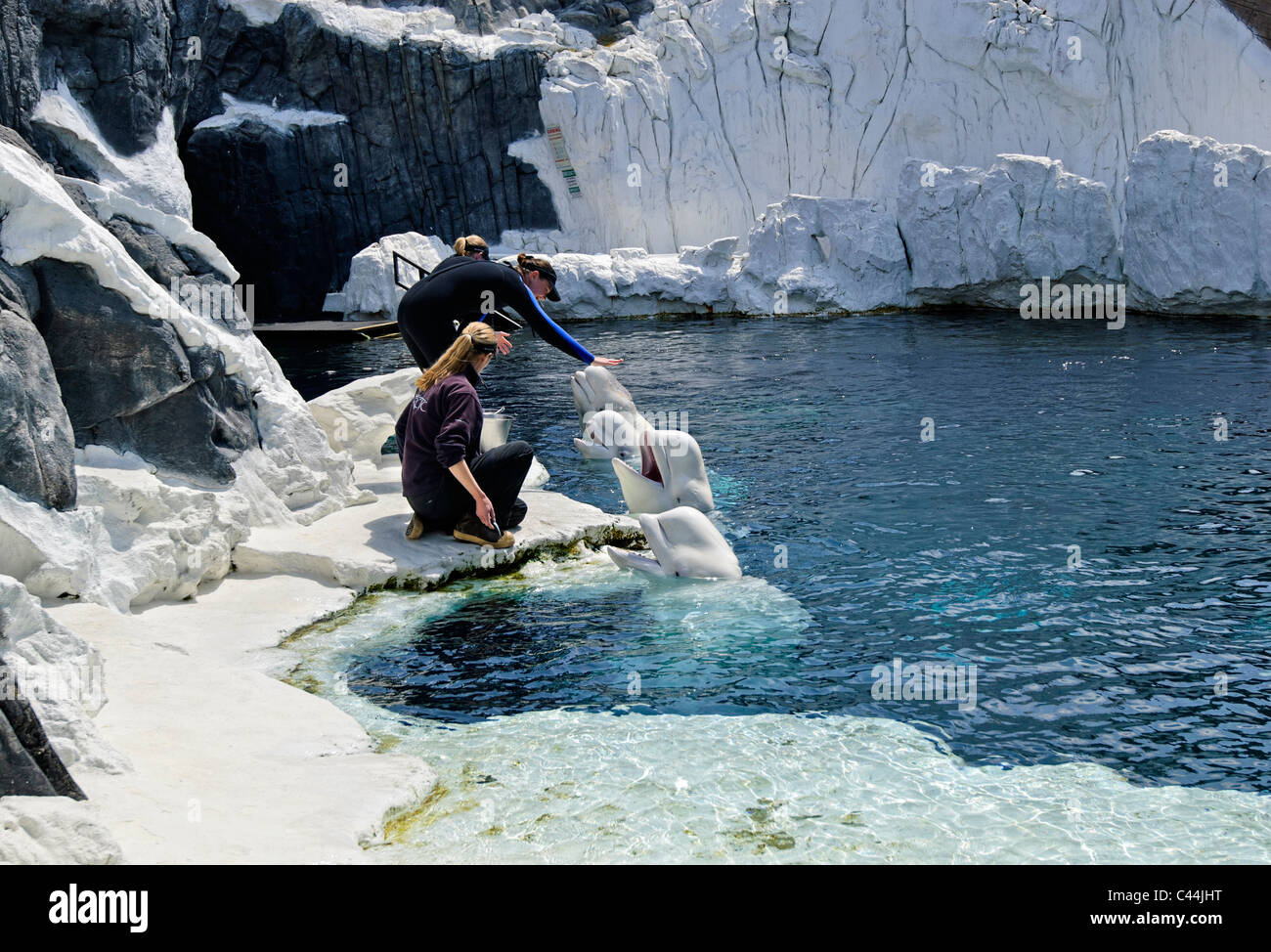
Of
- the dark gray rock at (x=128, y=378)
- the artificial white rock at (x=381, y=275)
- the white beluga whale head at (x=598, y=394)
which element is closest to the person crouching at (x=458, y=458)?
the dark gray rock at (x=128, y=378)

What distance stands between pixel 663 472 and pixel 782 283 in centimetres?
Answer: 1445

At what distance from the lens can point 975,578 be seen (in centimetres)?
603

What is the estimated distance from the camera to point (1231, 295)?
1714 centimetres

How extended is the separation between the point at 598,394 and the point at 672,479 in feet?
11.6

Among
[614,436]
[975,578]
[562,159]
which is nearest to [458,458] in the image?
[975,578]

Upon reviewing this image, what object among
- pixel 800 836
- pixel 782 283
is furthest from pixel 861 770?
pixel 782 283

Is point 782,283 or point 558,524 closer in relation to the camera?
point 558,524

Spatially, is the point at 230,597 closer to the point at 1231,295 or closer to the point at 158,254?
the point at 158,254

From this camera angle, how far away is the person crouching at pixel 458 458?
6012 mm

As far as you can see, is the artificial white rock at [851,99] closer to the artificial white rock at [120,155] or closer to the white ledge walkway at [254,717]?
the artificial white rock at [120,155]

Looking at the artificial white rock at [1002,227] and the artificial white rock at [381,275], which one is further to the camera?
the artificial white rock at [381,275]

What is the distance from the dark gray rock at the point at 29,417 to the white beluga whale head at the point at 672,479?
3.13 metres

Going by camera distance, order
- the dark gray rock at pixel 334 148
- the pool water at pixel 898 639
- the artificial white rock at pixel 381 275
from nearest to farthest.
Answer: the pool water at pixel 898 639, the artificial white rock at pixel 381 275, the dark gray rock at pixel 334 148

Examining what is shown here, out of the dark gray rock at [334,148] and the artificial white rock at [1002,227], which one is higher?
the dark gray rock at [334,148]
